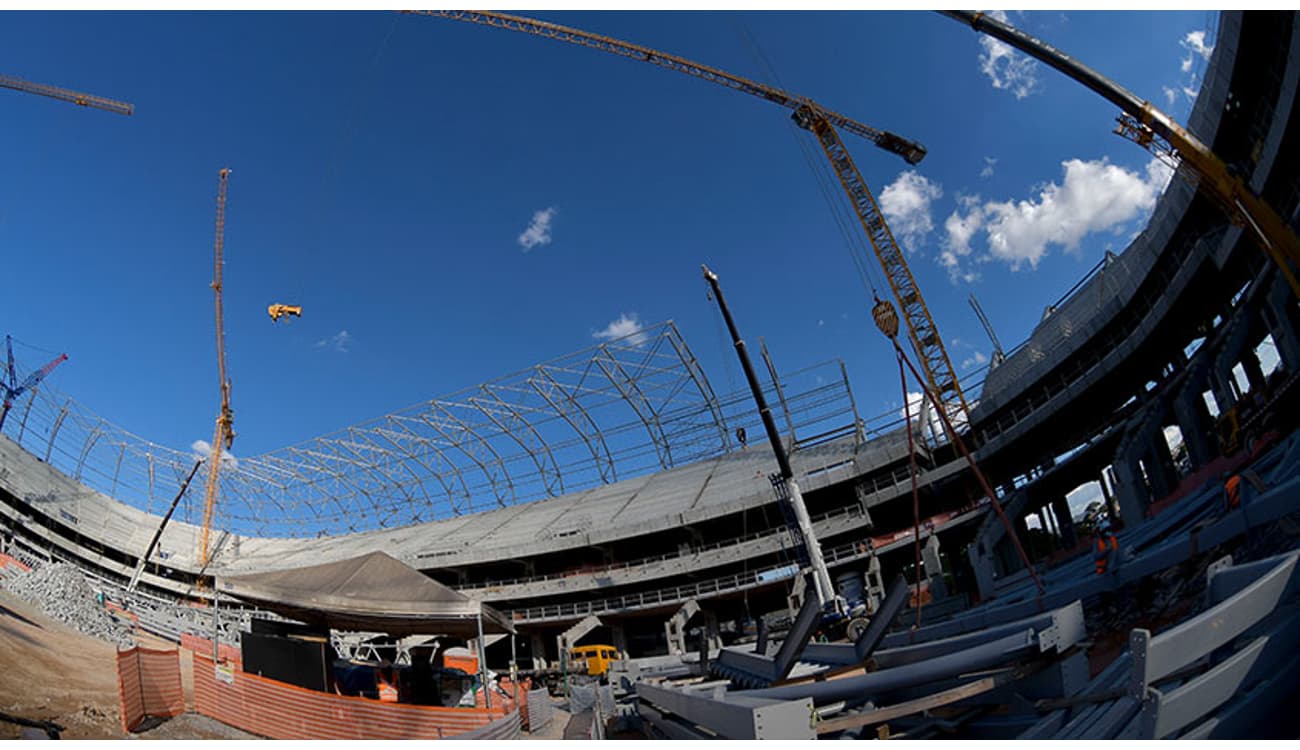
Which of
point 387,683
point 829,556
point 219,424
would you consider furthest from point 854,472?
point 219,424

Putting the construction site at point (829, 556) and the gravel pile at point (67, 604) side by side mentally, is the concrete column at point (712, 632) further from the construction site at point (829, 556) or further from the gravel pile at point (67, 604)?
the gravel pile at point (67, 604)

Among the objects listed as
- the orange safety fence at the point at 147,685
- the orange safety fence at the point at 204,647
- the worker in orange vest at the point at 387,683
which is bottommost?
the worker in orange vest at the point at 387,683

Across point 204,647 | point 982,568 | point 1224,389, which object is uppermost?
point 1224,389

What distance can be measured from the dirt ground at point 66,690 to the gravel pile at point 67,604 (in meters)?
4.77

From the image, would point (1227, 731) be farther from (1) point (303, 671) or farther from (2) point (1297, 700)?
(1) point (303, 671)

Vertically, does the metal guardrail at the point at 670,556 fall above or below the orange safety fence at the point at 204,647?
above

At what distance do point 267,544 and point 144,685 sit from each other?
217 feet

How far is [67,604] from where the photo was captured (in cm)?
2095

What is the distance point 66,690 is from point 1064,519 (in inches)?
1457

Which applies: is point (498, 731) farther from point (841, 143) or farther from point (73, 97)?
point (73, 97)

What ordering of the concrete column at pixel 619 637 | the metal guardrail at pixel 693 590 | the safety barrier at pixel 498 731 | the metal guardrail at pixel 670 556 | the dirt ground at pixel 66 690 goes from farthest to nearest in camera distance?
1. the concrete column at pixel 619 637
2. the metal guardrail at pixel 670 556
3. the metal guardrail at pixel 693 590
4. the safety barrier at pixel 498 731
5. the dirt ground at pixel 66 690

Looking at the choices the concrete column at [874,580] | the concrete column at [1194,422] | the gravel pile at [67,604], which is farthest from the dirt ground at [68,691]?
the concrete column at [1194,422]

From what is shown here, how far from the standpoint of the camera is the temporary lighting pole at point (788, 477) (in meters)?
24.1

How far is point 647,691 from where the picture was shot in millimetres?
9727
